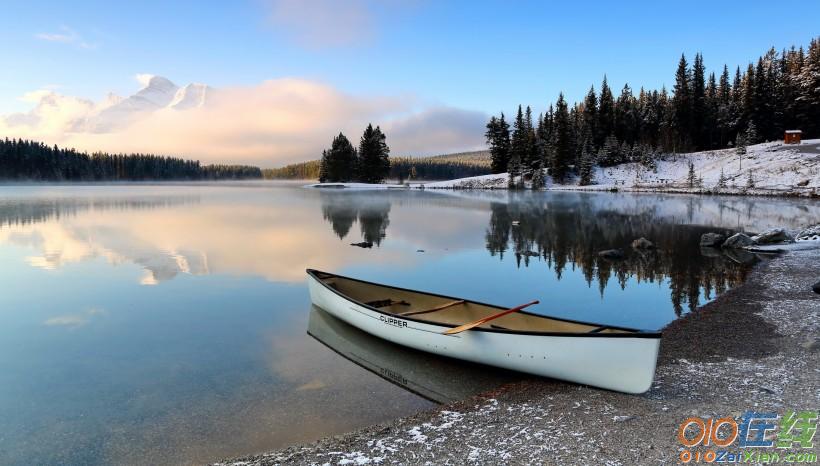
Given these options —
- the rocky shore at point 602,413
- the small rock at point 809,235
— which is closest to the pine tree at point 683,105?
the small rock at point 809,235

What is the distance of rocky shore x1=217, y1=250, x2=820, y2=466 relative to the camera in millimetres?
6883

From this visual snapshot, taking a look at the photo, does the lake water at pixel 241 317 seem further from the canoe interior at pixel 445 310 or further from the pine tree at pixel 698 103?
the pine tree at pixel 698 103

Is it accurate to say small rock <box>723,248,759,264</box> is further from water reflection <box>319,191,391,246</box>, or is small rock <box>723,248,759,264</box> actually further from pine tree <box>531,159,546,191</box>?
pine tree <box>531,159,546,191</box>

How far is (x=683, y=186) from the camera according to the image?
82.9 meters

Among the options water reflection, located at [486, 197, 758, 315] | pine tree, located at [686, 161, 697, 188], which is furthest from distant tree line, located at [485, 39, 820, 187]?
water reflection, located at [486, 197, 758, 315]

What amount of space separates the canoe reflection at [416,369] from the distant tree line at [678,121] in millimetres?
90852

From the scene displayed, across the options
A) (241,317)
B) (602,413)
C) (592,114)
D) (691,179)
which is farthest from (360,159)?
(602,413)

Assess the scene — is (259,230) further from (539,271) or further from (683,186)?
(683,186)

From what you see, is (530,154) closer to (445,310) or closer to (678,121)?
(678,121)

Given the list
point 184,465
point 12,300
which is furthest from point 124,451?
point 12,300

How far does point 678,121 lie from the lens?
105 meters

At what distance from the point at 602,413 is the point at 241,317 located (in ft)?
34.9

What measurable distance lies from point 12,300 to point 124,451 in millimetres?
12719

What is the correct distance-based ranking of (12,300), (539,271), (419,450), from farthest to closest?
(539,271) < (12,300) < (419,450)
